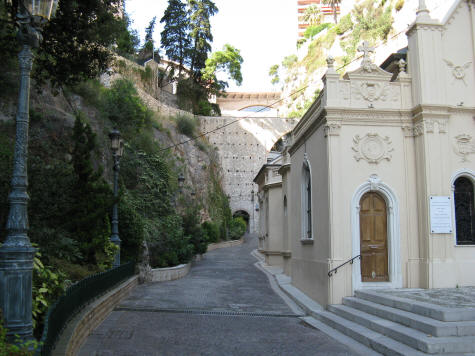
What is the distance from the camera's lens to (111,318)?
9164 millimetres

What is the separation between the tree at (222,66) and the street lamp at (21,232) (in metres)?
46.9

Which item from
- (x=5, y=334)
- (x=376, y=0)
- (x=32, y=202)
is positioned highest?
(x=376, y=0)

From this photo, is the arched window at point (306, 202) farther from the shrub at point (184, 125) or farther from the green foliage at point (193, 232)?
the shrub at point (184, 125)

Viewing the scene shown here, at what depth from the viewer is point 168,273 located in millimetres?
16484

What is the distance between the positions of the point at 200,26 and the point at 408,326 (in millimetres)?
45696

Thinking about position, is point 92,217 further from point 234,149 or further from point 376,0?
point 376,0

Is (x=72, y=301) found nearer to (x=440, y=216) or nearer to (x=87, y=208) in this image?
(x=87, y=208)

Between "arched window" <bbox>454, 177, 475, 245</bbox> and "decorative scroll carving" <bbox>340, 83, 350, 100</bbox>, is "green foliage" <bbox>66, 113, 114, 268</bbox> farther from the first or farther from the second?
"arched window" <bbox>454, 177, 475, 245</bbox>

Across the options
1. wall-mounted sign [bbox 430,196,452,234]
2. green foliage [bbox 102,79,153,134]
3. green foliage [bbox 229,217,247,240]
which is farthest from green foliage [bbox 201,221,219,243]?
wall-mounted sign [bbox 430,196,452,234]

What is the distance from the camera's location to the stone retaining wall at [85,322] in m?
5.65

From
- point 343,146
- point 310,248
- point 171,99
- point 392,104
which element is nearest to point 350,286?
point 310,248

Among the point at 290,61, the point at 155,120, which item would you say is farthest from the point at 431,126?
the point at 290,61

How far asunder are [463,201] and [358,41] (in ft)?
145

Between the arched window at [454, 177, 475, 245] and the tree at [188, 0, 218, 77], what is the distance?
41.5 meters
